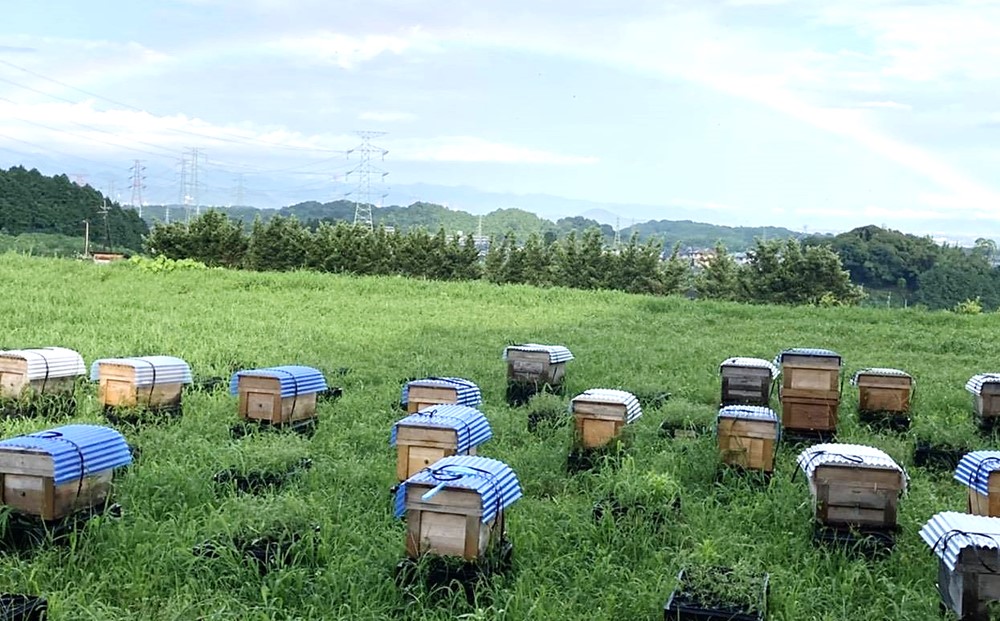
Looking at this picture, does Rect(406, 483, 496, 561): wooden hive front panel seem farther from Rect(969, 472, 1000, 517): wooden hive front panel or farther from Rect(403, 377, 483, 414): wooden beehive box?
Rect(969, 472, 1000, 517): wooden hive front panel

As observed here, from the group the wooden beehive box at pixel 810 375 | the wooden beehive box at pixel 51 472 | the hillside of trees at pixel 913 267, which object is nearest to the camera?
the wooden beehive box at pixel 51 472

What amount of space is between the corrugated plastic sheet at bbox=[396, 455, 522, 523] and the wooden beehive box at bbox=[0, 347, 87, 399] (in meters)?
4.05

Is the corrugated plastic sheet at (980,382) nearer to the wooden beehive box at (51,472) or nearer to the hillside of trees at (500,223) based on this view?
the wooden beehive box at (51,472)

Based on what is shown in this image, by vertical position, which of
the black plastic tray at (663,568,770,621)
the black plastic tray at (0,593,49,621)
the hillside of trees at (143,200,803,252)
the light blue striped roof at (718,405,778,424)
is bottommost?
the black plastic tray at (0,593,49,621)

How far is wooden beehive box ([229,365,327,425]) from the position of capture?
6383mm

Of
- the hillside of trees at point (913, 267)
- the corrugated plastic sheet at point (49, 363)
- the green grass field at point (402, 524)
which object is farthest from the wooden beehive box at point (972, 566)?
the hillside of trees at point (913, 267)

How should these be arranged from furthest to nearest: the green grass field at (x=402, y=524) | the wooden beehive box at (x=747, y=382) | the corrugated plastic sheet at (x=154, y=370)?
the wooden beehive box at (x=747, y=382) → the corrugated plastic sheet at (x=154, y=370) → the green grass field at (x=402, y=524)

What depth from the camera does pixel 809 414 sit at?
6.59m

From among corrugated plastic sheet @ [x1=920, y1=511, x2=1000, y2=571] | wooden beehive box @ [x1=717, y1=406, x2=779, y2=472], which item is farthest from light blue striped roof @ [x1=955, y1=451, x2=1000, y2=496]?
wooden beehive box @ [x1=717, y1=406, x2=779, y2=472]

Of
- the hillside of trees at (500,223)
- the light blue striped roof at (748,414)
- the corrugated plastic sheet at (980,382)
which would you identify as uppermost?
the hillside of trees at (500,223)

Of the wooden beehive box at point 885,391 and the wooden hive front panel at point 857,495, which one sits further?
the wooden beehive box at point 885,391

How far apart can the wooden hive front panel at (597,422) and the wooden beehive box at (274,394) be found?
221 centimetres

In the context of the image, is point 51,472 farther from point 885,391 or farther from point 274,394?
Result: point 885,391

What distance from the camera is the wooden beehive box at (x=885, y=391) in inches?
280
